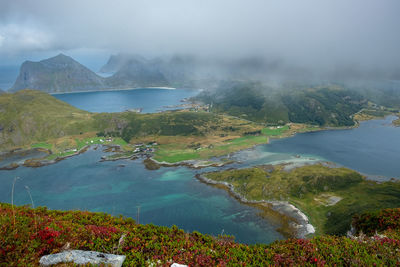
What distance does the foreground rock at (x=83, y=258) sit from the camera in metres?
10.0

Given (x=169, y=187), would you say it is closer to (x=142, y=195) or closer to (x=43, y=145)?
(x=142, y=195)

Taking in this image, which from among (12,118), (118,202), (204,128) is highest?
(12,118)

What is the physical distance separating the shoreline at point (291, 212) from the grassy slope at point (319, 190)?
2.12 m

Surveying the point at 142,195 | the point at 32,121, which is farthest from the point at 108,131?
the point at 142,195

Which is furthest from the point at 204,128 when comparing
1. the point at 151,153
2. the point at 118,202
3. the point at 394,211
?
the point at 394,211

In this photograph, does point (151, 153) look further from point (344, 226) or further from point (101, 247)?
Answer: point (101, 247)

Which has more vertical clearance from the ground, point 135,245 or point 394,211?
point 135,245

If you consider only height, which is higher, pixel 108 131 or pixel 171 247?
pixel 171 247

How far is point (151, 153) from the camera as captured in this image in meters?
139

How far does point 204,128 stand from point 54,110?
133 meters

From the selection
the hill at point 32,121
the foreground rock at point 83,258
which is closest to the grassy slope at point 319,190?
the foreground rock at point 83,258

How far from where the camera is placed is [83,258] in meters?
10.4

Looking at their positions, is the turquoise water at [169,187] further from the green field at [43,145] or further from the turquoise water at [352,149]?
the green field at [43,145]

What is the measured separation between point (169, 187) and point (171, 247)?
86.8 metres
